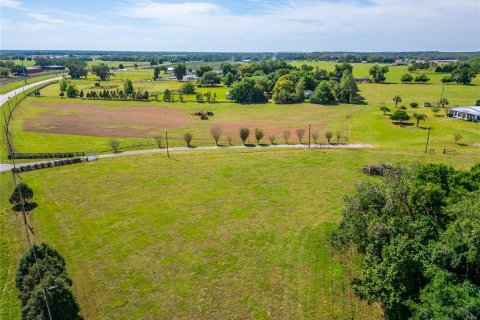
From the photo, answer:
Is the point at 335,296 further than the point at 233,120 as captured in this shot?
No

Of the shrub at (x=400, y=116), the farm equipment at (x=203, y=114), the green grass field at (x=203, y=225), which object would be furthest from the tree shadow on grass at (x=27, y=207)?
the shrub at (x=400, y=116)

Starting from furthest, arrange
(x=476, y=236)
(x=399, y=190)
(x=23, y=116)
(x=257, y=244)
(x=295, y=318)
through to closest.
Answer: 1. (x=23, y=116)
2. (x=257, y=244)
3. (x=399, y=190)
4. (x=295, y=318)
5. (x=476, y=236)

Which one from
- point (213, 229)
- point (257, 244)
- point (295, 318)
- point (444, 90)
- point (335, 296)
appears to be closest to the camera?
point (295, 318)

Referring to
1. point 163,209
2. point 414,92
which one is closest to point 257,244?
point 163,209

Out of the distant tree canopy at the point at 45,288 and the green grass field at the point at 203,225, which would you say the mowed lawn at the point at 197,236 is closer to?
the green grass field at the point at 203,225

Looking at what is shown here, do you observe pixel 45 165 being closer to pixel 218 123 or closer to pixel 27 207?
pixel 27 207

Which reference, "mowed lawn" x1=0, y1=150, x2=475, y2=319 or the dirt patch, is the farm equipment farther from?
"mowed lawn" x1=0, y1=150, x2=475, y2=319

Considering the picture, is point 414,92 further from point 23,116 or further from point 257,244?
point 23,116
